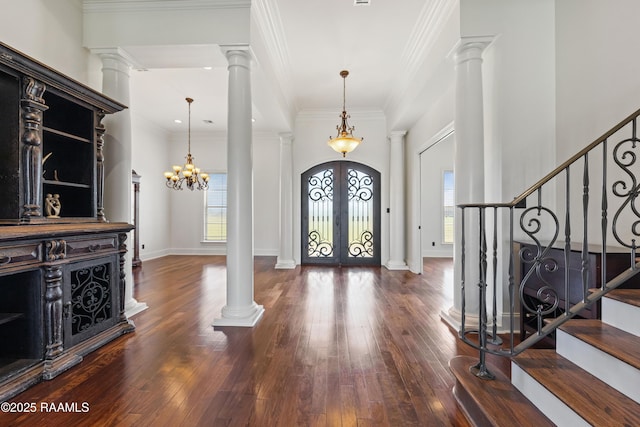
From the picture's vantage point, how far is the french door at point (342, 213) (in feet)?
22.3

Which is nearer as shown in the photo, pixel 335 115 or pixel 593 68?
pixel 593 68

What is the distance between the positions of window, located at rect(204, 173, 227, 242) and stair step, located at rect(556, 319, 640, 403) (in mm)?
7751

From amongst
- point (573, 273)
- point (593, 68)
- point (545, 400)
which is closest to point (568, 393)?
point (545, 400)

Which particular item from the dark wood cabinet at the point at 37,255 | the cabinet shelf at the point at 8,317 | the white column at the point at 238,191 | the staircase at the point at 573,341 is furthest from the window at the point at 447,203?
the cabinet shelf at the point at 8,317

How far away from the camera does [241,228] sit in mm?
3209

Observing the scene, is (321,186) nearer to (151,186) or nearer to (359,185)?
(359,185)

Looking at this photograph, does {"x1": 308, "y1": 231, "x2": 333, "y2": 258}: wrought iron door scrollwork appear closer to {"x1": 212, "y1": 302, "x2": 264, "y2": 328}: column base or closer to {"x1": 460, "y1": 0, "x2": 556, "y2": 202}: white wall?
{"x1": 212, "y1": 302, "x2": 264, "y2": 328}: column base

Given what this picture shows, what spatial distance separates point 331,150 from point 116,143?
14.1ft

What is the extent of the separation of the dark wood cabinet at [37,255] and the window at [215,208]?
566cm

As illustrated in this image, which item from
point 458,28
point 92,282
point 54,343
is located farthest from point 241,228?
point 458,28

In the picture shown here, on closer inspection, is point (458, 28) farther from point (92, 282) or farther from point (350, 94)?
point (92, 282)

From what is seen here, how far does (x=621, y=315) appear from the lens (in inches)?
69.2

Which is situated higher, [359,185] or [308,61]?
[308,61]

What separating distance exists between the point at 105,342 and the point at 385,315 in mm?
2718
